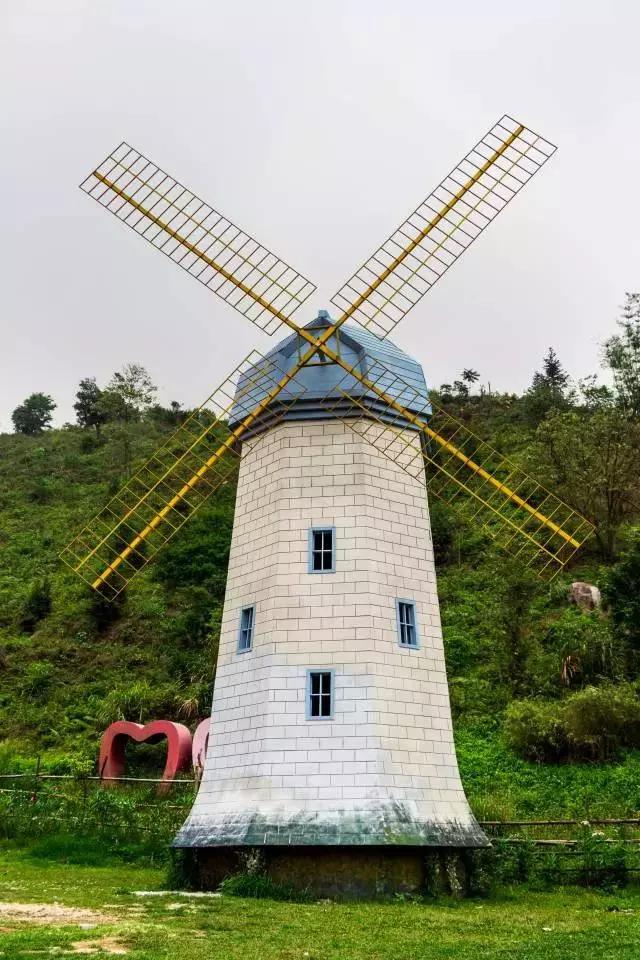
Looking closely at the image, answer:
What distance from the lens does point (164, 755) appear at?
88.0 feet

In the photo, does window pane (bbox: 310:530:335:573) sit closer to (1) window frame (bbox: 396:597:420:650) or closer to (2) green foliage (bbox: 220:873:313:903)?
(1) window frame (bbox: 396:597:420:650)

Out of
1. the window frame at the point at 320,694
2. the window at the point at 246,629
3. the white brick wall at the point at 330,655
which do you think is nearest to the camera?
the white brick wall at the point at 330,655

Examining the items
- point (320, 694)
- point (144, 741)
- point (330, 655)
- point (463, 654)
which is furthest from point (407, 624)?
point (463, 654)

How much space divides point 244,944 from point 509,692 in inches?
653

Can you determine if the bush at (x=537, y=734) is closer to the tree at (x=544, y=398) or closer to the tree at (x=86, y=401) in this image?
the tree at (x=544, y=398)

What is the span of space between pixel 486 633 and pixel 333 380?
14.5m

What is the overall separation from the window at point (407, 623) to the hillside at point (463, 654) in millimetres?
4495

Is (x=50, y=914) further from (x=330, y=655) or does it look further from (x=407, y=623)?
(x=407, y=623)

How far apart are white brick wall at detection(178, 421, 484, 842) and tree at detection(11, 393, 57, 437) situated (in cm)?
6375

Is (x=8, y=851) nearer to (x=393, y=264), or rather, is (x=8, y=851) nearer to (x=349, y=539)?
(x=349, y=539)

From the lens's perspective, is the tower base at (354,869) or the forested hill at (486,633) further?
the forested hill at (486,633)

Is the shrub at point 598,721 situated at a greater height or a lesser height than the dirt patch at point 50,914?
greater

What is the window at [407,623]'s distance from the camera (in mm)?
16847

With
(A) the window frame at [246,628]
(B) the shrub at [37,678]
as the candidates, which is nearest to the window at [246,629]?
(A) the window frame at [246,628]
